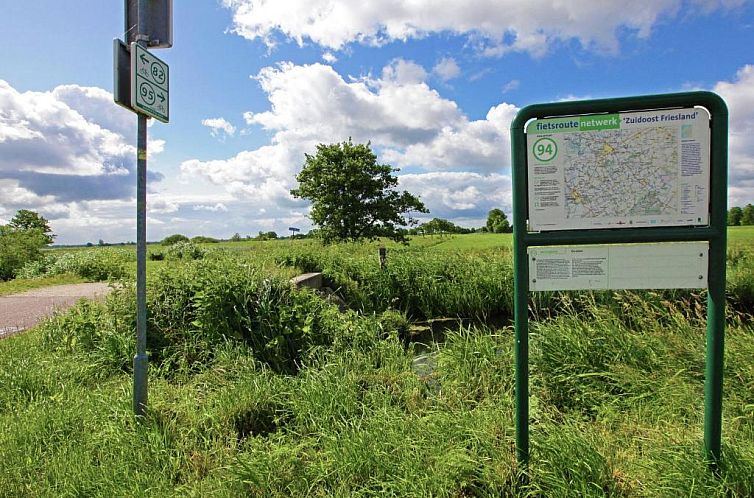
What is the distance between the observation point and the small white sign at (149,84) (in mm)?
3033

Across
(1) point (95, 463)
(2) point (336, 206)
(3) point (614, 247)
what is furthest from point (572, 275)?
(2) point (336, 206)

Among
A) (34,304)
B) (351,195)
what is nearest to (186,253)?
(34,304)

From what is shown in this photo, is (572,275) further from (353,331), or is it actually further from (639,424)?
(353,331)

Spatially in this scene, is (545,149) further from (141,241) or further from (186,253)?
(186,253)

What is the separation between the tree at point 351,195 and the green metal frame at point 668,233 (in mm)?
22901

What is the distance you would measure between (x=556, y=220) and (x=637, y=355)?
8.43 feet

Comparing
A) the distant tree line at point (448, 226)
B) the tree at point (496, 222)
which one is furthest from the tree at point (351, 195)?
the tree at point (496, 222)

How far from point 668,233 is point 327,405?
2642 millimetres

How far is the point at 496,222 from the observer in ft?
201

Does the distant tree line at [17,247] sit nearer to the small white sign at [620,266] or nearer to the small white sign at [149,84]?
the small white sign at [149,84]

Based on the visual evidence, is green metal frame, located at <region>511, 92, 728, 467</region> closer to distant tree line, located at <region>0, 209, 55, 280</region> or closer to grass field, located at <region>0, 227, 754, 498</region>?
grass field, located at <region>0, 227, 754, 498</region>

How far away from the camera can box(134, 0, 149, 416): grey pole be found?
325cm

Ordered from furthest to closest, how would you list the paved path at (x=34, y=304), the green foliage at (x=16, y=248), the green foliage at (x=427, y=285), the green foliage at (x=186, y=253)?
1. the green foliage at (x=16, y=248)
2. the green foliage at (x=427, y=285)
3. the green foliage at (x=186, y=253)
4. the paved path at (x=34, y=304)

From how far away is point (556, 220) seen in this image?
253cm
